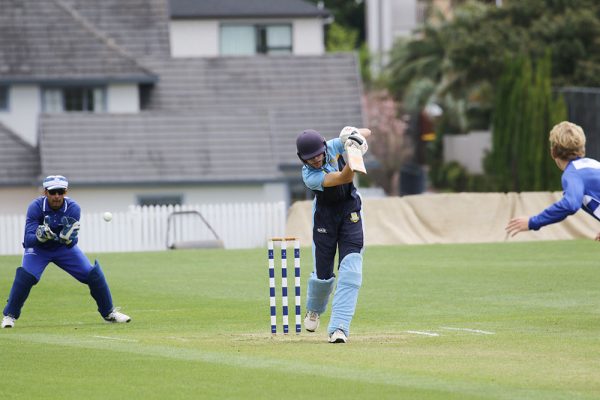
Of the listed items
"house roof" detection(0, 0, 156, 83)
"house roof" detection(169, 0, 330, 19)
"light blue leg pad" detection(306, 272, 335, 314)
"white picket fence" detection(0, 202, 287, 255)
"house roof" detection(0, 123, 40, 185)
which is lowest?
"white picket fence" detection(0, 202, 287, 255)

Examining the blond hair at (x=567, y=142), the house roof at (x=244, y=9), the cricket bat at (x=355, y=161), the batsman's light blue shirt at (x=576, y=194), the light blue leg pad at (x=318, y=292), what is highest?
the house roof at (x=244, y=9)

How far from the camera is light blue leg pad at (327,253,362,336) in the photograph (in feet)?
45.4

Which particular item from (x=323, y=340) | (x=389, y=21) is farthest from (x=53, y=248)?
(x=389, y=21)

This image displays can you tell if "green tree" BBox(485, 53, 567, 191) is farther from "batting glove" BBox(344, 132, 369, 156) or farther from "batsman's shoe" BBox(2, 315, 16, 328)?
"batting glove" BBox(344, 132, 369, 156)

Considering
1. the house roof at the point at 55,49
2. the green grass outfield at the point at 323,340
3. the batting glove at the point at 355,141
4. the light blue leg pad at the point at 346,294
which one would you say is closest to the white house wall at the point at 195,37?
the house roof at the point at 55,49

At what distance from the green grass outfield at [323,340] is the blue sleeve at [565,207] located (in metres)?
1.19

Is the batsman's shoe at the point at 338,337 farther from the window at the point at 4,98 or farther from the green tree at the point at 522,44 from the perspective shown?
the green tree at the point at 522,44

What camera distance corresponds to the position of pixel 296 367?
39.6 ft

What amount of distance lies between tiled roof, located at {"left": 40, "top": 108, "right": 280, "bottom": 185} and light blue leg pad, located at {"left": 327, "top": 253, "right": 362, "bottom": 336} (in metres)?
32.2

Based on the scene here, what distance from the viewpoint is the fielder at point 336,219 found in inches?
541

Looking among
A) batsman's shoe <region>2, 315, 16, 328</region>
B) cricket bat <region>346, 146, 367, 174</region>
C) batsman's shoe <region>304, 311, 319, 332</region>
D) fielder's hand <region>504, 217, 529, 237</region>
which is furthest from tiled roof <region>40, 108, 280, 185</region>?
fielder's hand <region>504, 217, 529, 237</region>

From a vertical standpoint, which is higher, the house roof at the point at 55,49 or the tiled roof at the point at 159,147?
the house roof at the point at 55,49

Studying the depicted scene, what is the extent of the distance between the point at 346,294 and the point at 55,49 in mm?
39684

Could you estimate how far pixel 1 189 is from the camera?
47281 millimetres
